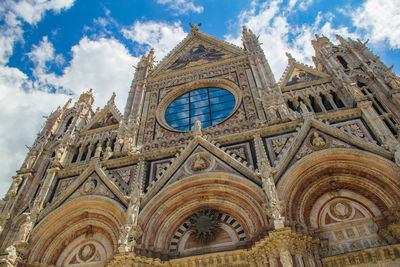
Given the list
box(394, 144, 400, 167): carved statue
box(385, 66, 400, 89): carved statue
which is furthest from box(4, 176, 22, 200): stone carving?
box(385, 66, 400, 89): carved statue

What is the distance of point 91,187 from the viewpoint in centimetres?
1124

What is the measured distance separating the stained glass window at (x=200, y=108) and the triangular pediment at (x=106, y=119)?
2.63 meters

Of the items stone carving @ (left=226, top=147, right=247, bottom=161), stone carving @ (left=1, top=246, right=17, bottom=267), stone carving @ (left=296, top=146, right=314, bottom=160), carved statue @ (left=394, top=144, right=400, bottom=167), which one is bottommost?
stone carving @ (left=1, top=246, right=17, bottom=267)

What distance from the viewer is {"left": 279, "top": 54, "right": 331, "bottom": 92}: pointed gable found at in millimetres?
13836

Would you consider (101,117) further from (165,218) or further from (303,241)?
(303,241)

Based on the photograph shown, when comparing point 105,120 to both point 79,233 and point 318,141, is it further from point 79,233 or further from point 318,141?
point 318,141

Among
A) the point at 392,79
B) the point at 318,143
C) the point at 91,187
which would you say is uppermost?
the point at 392,79

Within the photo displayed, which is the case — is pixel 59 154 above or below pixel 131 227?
above

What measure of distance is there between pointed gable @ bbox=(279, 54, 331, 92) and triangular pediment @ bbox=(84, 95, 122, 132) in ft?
27.0

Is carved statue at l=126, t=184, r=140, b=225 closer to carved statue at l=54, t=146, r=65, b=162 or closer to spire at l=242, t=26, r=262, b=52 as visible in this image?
carved statue at l=54, t=146, r=65, b=162

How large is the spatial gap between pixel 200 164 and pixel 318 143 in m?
3.96

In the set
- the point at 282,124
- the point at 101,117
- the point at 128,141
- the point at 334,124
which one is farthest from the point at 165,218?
the point at 101,117

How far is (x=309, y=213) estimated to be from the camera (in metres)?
9.25

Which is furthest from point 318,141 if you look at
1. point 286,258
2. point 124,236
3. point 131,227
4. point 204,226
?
point 124,236
